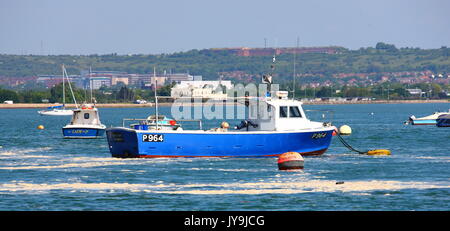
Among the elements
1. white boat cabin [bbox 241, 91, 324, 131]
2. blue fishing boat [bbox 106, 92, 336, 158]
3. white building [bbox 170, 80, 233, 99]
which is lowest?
blue fishing boat [bbox 106, 92, 336, 158]

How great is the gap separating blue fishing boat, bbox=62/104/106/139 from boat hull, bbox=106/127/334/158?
30.0 metres

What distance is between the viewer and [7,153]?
6103cm

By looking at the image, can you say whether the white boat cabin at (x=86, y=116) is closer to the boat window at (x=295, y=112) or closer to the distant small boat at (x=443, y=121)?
the boat window at (x=295, y=112)

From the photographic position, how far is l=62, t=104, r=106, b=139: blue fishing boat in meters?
79.2

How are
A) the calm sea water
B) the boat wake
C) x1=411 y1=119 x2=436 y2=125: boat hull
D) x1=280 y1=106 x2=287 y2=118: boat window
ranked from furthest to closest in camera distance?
x1=411 y1=119 x2=436 y2=125: boat hull
x1=280 y1=106 x2=287 y2=118: boat window
the boat wake
the calm sea water

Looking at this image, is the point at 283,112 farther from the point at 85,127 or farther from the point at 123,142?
the point at 85,127

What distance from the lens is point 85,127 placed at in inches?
3118

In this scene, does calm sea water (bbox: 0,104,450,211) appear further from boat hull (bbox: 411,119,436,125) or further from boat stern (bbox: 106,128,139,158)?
boat hull (bbox: 411,119,436,125)

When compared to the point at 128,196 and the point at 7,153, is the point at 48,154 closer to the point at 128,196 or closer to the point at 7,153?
the point at 7,153

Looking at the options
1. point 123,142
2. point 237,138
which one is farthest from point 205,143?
point 123,142

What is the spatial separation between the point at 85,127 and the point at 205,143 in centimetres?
3289

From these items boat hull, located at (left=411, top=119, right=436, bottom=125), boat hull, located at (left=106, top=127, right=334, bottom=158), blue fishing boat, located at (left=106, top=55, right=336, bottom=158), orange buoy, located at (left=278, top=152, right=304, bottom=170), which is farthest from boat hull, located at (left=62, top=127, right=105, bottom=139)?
boat hull, located at (left=411, top=119, right=436, bottom=125)
